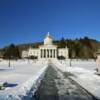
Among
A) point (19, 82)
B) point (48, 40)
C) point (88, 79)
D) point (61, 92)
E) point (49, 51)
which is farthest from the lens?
point (48, 40)

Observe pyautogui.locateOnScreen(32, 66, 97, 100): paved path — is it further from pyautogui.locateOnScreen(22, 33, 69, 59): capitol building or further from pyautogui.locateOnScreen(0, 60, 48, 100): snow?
pyautogui.locateOnScreen(22, 33, 69, 59): capitol building

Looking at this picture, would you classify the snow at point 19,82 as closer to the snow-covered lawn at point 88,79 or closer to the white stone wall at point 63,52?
the snow-covered lawn at point 88,79

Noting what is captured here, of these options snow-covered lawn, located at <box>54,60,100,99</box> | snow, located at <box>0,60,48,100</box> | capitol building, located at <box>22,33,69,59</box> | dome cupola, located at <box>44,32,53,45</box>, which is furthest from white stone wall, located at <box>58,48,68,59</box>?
snow, located at <box>0,60,48,100</box>

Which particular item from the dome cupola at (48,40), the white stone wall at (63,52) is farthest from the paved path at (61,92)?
the white stone wall at (63,52)

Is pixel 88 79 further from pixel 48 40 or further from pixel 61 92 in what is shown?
pixel 48 40

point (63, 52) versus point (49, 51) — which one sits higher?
point (49, 51)

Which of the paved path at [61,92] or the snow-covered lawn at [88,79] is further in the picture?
the snow-covered lawn at [88,79]

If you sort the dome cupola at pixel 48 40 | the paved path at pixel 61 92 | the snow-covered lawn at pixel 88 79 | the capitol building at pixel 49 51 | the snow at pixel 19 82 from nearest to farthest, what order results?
the paved path at pixel 61 92 → the snow at pixel 19 82 → the snow-covered lawn at pixel 88 79 → the capitol building at pixel 49 51 → the dome cupola at pixel 48 40

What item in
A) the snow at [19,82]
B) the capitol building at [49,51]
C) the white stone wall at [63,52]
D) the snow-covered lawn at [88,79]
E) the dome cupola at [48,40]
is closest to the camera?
the snow at [19,82]

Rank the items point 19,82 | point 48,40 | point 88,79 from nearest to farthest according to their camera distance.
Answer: point 19,82 → point 88,79 → point 48,40

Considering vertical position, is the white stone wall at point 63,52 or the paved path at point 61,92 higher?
the white stone wall at point 63,52

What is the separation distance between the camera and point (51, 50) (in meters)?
166

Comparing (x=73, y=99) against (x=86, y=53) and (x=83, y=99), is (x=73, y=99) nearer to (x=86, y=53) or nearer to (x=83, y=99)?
(x=83, y=99)

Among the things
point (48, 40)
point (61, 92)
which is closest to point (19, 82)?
point (61, 92)
